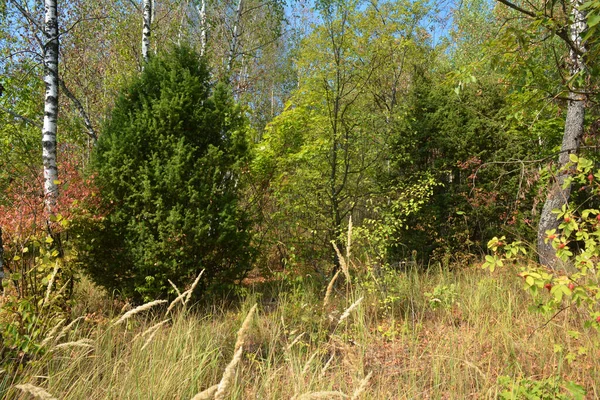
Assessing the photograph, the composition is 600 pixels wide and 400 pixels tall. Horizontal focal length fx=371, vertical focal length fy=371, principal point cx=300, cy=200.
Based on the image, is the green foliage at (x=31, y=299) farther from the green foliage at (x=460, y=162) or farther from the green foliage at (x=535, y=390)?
the green foliage at (x=460, y=162)

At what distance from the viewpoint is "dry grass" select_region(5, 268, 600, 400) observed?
221 centimetres

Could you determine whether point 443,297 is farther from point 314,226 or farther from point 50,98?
point 50,98

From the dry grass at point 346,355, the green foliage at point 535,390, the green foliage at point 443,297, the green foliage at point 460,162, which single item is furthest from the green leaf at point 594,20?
the green foliage at point 460,162

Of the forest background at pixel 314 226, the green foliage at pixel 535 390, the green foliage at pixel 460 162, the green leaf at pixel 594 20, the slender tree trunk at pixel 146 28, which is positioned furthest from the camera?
the slender tree trunk at pixel 146 28

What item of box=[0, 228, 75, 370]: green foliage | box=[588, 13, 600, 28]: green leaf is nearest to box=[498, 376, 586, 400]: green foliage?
box=[588, 13, 600, 28]: green leaf

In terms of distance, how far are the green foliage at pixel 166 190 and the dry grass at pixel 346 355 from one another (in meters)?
0.57

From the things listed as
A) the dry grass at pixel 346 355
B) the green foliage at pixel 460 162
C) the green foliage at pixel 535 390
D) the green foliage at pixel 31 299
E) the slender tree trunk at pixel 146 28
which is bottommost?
the dry grass at pixel 346 355

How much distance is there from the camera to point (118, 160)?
4.01 metres

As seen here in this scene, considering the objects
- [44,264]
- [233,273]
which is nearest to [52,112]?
[44,264]

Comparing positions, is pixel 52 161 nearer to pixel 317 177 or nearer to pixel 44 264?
pixel 44 264

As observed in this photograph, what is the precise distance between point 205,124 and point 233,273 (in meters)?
1.75

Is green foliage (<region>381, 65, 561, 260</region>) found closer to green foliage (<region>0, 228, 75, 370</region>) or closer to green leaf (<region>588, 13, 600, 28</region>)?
green leaf (<region>588, 13, 600, 28</region>)

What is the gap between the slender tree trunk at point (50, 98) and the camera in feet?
12.7

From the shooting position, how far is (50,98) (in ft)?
13.3
